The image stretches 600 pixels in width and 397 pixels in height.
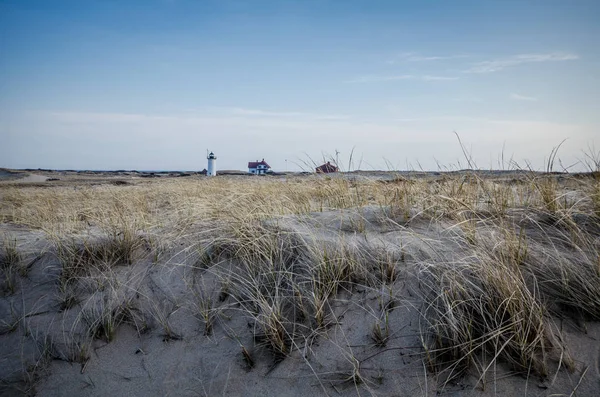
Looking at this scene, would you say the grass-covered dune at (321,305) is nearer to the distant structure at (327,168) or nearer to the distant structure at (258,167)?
the distant structure at (327,168)

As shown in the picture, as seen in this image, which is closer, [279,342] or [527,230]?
[279,342]

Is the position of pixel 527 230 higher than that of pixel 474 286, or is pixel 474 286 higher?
pixel 527 230

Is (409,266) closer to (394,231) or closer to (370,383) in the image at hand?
(394,231)

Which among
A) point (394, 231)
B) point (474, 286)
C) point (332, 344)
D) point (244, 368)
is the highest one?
point (394, 231)

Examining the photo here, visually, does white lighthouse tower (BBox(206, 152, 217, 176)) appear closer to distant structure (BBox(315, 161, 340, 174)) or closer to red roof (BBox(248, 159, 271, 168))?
red roof (BBox(248, 159, 271, 168))

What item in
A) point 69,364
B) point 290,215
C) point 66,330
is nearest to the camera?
point 69,364

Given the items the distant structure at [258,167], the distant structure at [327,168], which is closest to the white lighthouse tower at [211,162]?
the distant structure at [258,167]

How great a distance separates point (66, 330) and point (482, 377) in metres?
2.67

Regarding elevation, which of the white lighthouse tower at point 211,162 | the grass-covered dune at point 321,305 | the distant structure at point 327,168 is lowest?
the grass-covered dune at point 321,305

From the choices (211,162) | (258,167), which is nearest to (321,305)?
(211,162)

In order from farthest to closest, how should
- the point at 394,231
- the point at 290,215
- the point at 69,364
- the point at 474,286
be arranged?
the point at 290,215 < the point at 394,231 < the point at 69,364 < the point at 474,286

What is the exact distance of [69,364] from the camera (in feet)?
6.87

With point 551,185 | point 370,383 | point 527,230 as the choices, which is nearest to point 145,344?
point 370,383

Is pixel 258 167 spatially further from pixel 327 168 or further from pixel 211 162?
pixel 327 168
